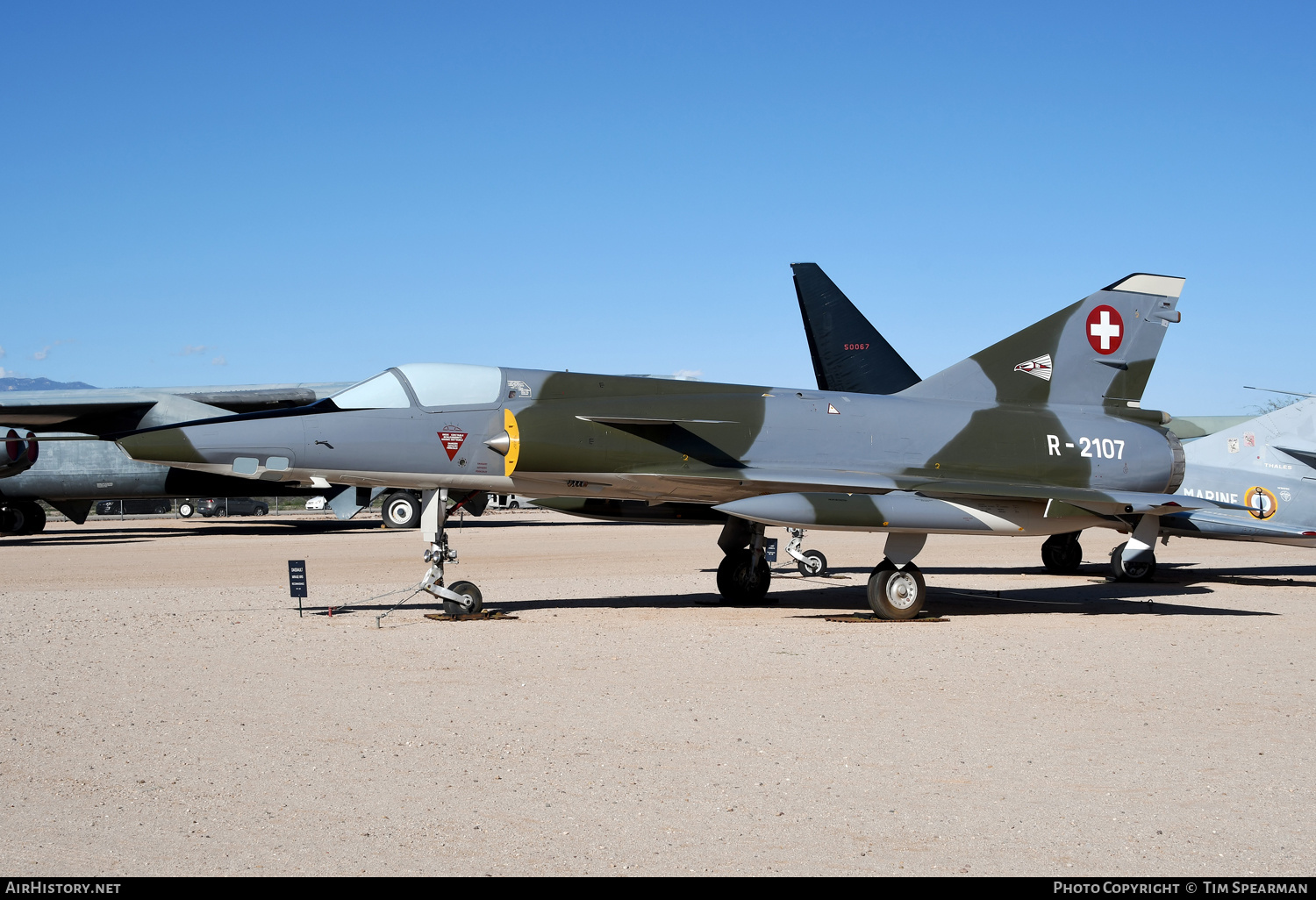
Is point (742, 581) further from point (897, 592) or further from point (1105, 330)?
point (1105, 330)

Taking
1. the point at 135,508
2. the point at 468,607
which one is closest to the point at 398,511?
the point at 468,607

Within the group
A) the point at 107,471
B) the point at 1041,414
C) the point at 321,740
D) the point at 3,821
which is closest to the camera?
the point at 3,821

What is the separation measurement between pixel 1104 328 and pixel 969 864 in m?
12.1

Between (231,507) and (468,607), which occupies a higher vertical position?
(468,607)

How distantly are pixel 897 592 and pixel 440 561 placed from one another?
5.25m

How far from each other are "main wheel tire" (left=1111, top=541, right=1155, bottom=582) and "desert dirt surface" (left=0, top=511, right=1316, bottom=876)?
3750 millimetres

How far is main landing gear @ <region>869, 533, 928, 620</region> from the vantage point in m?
12.2

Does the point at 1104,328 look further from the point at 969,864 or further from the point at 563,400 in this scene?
the point at 969,864

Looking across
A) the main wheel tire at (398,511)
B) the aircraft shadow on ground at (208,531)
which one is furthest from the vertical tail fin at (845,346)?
the main wheel tire at (398,511)

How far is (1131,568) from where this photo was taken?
17.4 m

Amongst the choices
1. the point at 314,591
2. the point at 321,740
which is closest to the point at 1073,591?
the point at 314,591

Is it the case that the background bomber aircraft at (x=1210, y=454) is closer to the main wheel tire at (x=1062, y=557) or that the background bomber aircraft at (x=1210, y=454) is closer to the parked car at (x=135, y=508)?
the main wheel tire at (x=1062, y=557)

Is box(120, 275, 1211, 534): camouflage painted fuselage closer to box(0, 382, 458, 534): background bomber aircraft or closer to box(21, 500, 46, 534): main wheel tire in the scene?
box(0, 382, 458, 534): background bomber aircraft

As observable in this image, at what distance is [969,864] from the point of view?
4.07 m
